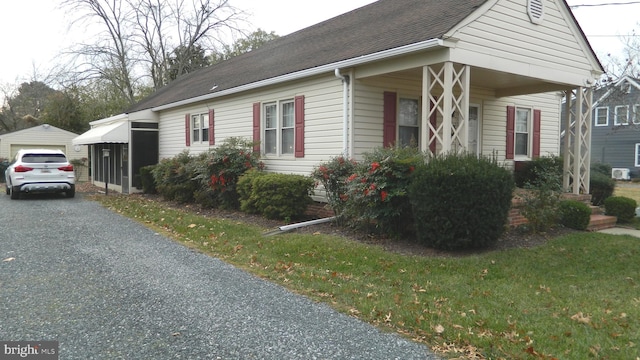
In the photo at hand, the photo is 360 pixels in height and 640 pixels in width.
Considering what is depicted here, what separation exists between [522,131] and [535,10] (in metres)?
4.23

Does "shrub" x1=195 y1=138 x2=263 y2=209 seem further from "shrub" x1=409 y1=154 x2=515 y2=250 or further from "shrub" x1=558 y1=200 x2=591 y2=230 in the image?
"shrub" x1=558 y1=200 x2=591 y2=230

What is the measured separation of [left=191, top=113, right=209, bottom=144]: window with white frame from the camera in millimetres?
15336

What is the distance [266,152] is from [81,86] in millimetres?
25833

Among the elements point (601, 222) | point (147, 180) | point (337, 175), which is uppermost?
point (337, 175)

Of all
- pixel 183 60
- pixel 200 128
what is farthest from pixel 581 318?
pixel 183 60

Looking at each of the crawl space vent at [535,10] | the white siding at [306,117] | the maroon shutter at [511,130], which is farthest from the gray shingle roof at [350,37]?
the maroon shutter at [511,130]

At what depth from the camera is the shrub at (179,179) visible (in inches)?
522

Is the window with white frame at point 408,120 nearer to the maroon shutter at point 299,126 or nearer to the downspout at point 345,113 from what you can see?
the downspout at point 345,113

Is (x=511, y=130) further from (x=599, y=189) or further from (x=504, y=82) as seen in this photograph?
(x=599, y=189)

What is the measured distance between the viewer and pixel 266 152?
12.5m

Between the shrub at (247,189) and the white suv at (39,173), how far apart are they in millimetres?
7595

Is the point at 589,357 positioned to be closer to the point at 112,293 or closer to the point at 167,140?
the point at 112,293

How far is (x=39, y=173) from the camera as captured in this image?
1474 centimetres

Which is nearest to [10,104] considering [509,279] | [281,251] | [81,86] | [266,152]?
[81,86]
